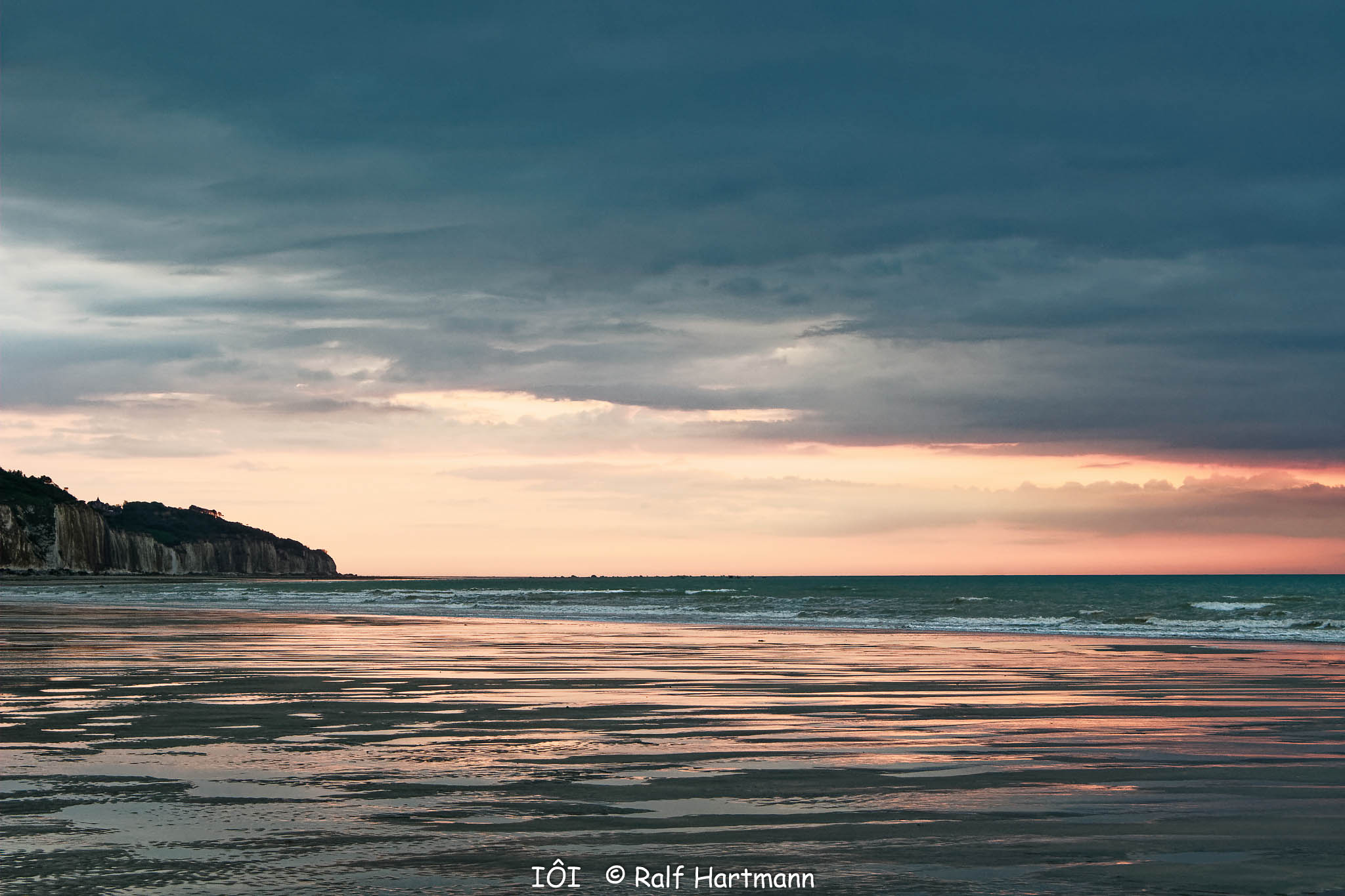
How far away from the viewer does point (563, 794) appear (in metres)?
8.82

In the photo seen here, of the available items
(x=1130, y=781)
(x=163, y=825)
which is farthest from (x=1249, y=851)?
(x=163, y=825)

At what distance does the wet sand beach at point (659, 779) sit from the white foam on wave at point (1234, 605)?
134ft

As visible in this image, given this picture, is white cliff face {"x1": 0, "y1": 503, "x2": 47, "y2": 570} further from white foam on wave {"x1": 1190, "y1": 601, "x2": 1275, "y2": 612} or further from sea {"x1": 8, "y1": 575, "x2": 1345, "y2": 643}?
white foam on wave {"x1": 1190, "y1": 601, "x2": 1275, "y2": 612}

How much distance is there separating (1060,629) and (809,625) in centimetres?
895

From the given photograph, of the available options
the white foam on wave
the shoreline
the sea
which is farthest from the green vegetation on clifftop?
the white foam on wave

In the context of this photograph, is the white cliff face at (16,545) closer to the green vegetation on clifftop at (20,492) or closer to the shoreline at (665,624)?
the green vegetation on clifftop at (20,492)

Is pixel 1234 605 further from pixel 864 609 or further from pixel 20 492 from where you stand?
pixel 20 492

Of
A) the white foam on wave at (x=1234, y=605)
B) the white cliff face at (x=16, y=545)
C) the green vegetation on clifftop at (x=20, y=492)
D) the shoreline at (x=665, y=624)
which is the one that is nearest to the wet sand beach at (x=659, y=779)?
the shoreline at (x=665, y=624)

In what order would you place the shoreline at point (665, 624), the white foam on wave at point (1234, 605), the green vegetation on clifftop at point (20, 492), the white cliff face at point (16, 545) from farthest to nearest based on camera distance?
the green vegetation on clifftop at point (20, 492), the white cliff face at point (16, 545), the white foam on wave at point (1234, 605), the shoreline at point (665, 624)

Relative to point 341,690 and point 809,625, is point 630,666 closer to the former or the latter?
point 341,690

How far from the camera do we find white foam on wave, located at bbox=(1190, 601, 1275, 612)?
57.6 m

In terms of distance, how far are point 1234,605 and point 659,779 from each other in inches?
2258

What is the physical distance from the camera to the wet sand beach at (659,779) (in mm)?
6629

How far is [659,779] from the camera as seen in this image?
9.51 m
